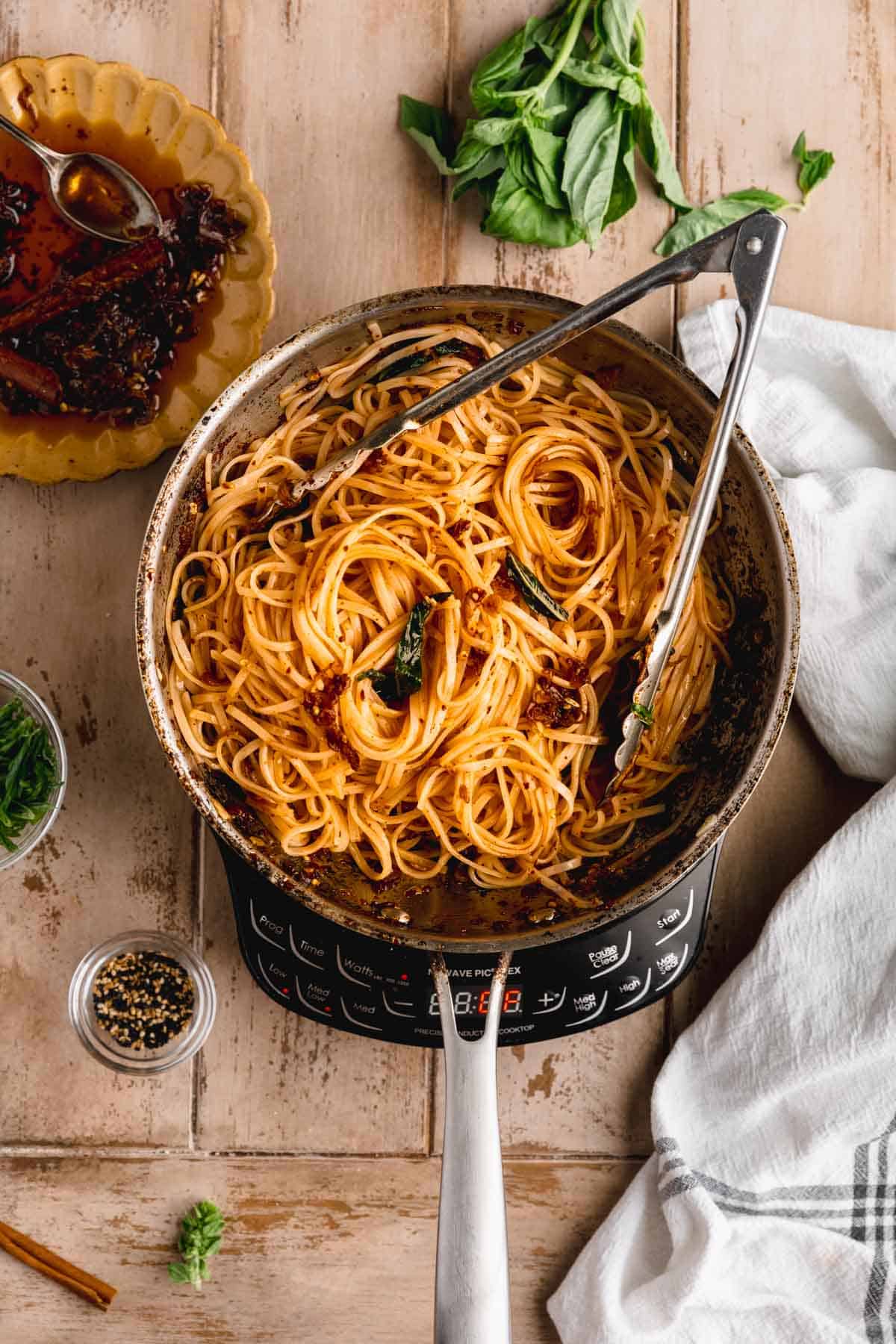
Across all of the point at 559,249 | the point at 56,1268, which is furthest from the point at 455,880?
the point at 559,249

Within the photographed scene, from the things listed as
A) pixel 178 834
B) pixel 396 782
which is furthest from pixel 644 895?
pixel 178 834

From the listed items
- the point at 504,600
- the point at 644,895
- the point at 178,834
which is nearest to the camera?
the point at 644,895

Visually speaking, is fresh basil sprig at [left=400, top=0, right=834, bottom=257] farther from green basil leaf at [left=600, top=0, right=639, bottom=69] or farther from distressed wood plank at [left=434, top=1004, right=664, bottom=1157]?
distressed wood plank at [left=434, top=1004, right=664, bottom=1157]

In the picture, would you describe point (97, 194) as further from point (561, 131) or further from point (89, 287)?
point (561, 131)

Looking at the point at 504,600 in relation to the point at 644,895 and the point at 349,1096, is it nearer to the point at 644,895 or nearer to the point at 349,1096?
the point at 644,895

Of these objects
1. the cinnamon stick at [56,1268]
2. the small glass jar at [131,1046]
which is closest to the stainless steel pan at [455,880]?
the small glass jar at [131,1046]

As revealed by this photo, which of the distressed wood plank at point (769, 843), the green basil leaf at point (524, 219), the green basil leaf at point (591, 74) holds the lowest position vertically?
the distressed wood plank at point (769, 843)

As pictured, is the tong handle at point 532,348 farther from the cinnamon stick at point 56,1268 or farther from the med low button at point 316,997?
the cinnamon stick at point 56,1268

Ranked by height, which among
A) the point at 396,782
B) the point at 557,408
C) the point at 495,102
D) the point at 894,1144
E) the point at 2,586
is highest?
the point at 495,102
